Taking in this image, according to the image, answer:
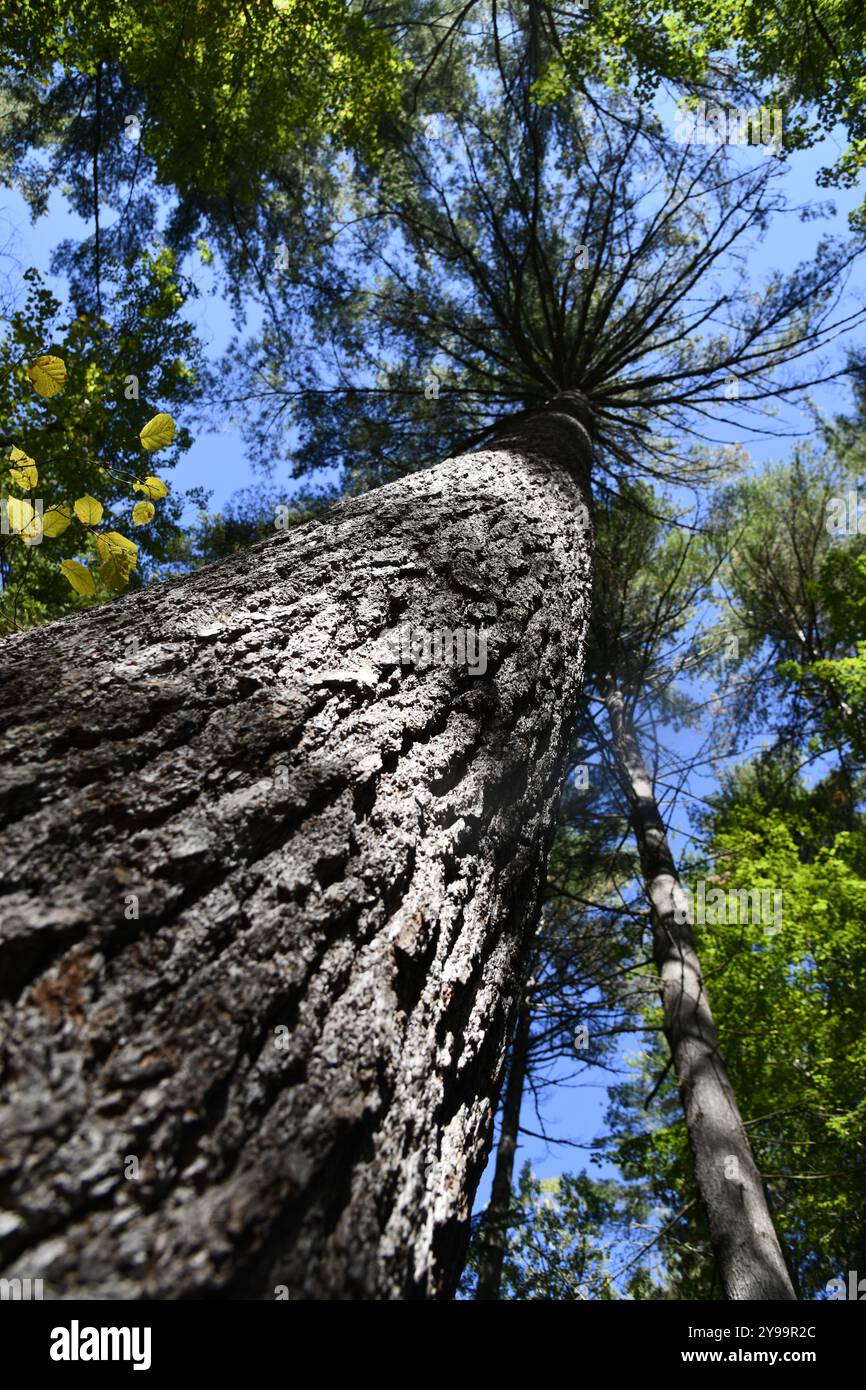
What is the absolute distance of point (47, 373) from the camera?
170 centimetres

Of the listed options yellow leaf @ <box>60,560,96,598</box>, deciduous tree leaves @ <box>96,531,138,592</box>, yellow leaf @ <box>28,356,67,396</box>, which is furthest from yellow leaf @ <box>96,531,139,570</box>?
yellow leaf @ <box>28,356,67,396</box>

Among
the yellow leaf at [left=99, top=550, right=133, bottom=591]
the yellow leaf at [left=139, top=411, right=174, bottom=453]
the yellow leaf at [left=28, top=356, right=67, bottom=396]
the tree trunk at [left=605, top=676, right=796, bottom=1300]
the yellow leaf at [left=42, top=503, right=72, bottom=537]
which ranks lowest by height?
the tree trunk at [left=605, top=676, right=796, bottom=1300]

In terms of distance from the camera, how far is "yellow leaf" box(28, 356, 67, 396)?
66.4 inches

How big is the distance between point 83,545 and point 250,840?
6.06m

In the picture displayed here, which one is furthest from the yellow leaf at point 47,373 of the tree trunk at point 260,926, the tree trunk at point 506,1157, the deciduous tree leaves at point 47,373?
the tree trunk at point 506,1157

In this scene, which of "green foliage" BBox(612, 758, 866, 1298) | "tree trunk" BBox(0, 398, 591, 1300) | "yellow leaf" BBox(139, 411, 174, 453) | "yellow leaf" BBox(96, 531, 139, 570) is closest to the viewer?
"tree trunk" BBox(0, 398, 591, 1300)

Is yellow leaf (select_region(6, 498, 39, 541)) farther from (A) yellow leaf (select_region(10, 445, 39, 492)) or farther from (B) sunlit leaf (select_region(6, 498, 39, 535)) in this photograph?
(A) yellow leaf (select_region(10, 445, 39, 492))

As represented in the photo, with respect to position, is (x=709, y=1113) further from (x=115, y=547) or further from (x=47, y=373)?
(x=47, y=373)

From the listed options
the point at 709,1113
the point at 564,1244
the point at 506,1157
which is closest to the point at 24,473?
the point at 709,1113

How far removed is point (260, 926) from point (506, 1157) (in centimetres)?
867

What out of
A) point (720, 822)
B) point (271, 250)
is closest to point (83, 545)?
point (271, 250)

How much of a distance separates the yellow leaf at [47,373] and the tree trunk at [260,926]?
2.07 feet

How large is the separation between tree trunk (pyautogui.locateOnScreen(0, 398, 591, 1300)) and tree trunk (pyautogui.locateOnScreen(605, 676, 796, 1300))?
3141 mm
